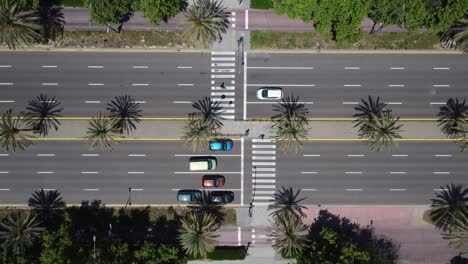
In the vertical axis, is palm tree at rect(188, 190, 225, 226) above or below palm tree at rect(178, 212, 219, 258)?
above

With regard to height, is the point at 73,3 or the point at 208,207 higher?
the point at 73,3

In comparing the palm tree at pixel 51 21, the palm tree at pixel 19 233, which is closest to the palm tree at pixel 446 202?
the palm tree at pixel 19 233

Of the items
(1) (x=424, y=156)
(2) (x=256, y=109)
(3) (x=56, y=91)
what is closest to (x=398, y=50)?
(1) (x=424, y=156)

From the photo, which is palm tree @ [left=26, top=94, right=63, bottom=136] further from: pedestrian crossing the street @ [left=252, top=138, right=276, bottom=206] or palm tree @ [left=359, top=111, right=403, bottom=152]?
palm tree @ [left=359, top=111, right=403, bottom=152]

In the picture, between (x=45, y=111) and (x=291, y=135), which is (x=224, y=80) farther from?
(x=45, y=111)

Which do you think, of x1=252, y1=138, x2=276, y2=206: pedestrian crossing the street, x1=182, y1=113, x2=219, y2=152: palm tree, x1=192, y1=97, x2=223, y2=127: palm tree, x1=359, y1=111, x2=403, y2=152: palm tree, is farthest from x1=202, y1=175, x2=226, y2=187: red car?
x1=359, y1=111, x2=403, y2=152: palm tree

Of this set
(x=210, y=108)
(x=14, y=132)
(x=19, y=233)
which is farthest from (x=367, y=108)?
(x=19, y=233)
